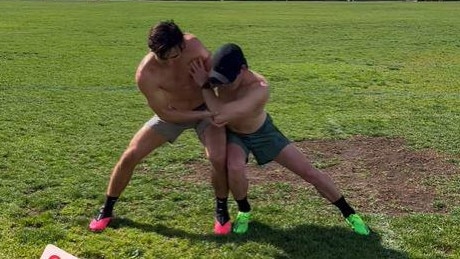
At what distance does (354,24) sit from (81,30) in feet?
36.7

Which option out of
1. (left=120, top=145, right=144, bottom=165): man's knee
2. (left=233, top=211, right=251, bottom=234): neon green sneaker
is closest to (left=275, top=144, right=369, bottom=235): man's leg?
(left=233, top=211, right=251, bottom=234): neon green sneaker

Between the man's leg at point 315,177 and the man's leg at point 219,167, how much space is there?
1.34 feet

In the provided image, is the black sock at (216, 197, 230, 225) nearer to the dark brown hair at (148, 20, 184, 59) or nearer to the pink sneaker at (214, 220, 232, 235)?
the pink sneaker at (214, 220, 232, 235)

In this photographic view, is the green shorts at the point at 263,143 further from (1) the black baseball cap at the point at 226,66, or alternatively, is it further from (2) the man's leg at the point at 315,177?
(1) the black baseball cap at the point at 226,66

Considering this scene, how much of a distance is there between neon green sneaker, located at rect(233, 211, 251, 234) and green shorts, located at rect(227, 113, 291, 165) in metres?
0.46

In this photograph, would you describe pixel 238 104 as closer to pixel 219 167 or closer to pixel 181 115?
pixel 181 115

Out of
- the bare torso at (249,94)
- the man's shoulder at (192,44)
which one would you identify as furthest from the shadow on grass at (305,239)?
the man's shoulder at (192,44)

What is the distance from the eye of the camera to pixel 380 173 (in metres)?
6.39

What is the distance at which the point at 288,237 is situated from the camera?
477cm

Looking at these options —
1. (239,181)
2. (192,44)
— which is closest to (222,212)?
(239,181)

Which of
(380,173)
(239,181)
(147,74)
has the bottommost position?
(380,173)

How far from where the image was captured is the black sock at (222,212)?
16.1 ft

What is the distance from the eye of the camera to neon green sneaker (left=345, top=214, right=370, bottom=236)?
4777 mm

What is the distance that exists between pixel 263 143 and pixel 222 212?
65 centimetres
